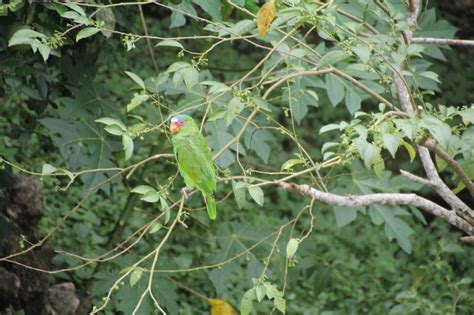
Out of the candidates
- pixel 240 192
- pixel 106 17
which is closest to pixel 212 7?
pixel 106 17

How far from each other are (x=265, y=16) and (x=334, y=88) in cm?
115

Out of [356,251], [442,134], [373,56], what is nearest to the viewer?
[442,134]

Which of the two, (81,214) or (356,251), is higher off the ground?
(81,214)

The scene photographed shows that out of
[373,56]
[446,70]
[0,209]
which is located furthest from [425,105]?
[446,70]

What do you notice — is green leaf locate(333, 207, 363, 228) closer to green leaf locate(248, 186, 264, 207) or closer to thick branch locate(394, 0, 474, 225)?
thick branch locate(394, 0, 474, 225)

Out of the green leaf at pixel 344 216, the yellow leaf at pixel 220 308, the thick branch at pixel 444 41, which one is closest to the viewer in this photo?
the thick branch at pixel 444 41

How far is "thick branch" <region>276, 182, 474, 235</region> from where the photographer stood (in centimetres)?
300

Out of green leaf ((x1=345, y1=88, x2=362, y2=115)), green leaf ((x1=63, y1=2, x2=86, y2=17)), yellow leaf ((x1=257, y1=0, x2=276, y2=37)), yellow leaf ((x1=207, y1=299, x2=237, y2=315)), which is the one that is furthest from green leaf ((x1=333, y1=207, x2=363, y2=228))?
green leaf ((x1=63, y1=2, x2=86, y2=17))

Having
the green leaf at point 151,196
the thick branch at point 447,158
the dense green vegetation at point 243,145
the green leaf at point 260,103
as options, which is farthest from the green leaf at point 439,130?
the green leaf at point 151,196

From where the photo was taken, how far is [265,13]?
290cm

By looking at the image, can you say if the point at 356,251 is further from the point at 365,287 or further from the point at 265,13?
the point at 265,13

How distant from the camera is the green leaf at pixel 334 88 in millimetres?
3975

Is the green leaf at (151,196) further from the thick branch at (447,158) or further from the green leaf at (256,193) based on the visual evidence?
the thick branch at (447,158)

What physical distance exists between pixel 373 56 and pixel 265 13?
0.48 metres
